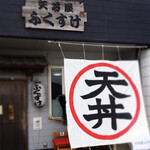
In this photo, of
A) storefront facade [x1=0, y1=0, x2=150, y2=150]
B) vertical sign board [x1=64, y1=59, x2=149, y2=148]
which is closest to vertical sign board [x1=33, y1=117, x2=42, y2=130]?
storefront facade [x1=0, y1=0, x2=150, y2=150]

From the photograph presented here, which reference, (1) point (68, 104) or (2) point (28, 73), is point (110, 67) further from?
(2) point (28, 73)

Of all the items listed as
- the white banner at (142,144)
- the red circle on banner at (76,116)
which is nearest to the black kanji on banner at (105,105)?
the red circle on banner at (76,116)

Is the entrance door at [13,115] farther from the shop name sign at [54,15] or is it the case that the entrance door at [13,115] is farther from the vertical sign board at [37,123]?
the shop name sign at [54,15]

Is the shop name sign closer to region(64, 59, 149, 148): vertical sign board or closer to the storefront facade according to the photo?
the storefront facade

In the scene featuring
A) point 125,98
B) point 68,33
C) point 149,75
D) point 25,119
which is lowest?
point 25,119

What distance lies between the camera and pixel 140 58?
6754mm

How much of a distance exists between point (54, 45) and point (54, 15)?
1.34 meters

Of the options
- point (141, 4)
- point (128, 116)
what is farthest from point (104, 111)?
point (141, 4)

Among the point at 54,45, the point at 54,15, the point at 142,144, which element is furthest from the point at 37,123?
the point at 54,15

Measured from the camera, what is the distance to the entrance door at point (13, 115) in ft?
22.3

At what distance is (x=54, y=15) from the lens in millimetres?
5543

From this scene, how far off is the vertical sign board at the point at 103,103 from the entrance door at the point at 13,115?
2579mm

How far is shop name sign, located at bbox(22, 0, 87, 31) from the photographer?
5.33m

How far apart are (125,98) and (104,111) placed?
595mm
